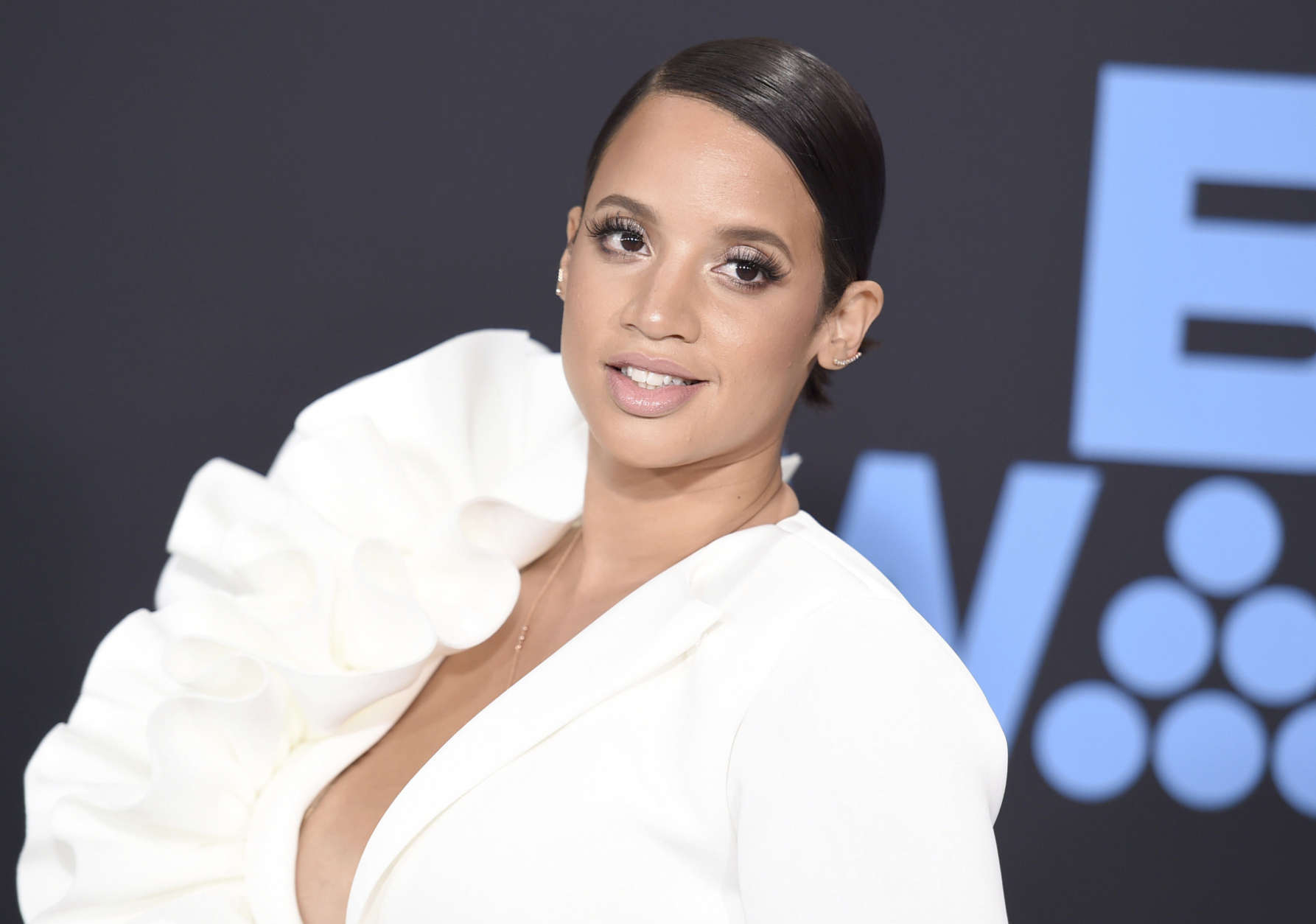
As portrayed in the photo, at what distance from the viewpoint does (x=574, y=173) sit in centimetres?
206

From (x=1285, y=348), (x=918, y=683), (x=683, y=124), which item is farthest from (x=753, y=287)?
(x=1285, y=348)

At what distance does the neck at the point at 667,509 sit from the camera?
4.33 feet

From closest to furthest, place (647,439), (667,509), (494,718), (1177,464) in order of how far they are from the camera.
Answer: (494,718) → (647,439) → (667,509) → (1177,464)

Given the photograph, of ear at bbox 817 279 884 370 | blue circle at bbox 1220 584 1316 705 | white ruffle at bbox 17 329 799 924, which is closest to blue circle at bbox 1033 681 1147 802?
blue circle at bbox 1220 584 1316 705

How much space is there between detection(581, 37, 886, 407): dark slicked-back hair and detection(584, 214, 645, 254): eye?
11cm

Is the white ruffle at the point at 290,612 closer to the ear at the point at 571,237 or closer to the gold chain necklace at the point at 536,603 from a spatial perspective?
the gold chain necklace at the point at 536,603

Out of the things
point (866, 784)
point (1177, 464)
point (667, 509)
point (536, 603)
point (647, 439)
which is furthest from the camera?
point (1177, 464)

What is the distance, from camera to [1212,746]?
2.05m

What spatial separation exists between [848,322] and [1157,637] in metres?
1.03

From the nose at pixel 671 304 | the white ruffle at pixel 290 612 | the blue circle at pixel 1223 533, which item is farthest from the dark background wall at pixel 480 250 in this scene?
the nose at pixel 671 304

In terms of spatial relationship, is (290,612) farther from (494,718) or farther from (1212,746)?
(1212,746)

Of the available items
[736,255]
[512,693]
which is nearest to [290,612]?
[512,693]

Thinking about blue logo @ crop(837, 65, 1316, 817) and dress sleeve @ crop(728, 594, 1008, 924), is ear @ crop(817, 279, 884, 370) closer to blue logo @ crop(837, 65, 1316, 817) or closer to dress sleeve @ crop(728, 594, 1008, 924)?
dress sleeve @ crop(728, 594, 1008, 924)

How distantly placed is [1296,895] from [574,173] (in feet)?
5.36
